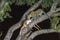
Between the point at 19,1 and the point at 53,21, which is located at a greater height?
the point at 19,1

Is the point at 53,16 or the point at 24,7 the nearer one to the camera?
the point at 53,16

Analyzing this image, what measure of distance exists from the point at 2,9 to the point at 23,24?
1.85ft

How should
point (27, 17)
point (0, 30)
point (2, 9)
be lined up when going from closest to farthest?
point (2, 9), point (27, 17), point (0, 30)

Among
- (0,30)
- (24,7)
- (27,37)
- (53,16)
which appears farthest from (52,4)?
(0,30)

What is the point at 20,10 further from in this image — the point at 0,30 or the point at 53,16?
the point at 53,16

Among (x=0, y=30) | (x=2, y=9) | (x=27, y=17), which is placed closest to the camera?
(x=2, y=9)

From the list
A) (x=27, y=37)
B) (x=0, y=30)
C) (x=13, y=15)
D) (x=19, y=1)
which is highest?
(x=13, y=15)

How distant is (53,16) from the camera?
3.94 metres

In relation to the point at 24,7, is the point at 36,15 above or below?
below

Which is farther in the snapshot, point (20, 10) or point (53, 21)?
point (20, 10)

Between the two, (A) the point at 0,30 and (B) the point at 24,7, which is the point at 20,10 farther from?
(A) the point at 0,30

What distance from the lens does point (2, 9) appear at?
346 cm

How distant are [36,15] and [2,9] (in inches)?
27.5

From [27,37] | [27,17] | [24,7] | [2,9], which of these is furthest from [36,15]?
[24,7]
